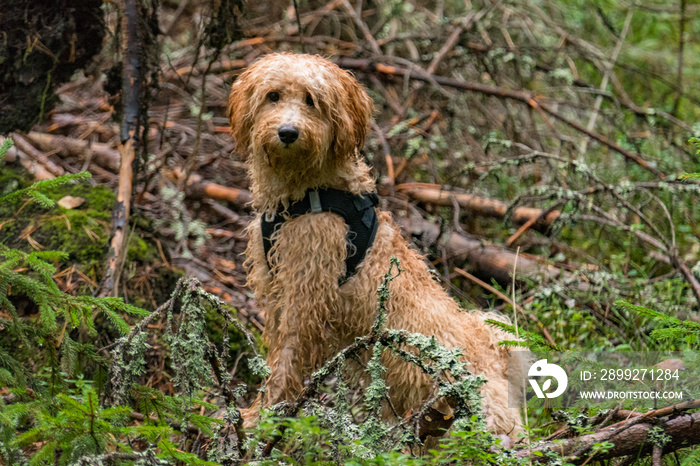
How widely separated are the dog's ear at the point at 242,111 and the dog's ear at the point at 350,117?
1.69 feet

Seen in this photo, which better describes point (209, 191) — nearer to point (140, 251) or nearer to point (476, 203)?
point (140, 251)

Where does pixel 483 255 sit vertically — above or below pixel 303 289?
below

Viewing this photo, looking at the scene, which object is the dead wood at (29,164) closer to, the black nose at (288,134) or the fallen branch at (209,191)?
the fallen branch at (209,191)

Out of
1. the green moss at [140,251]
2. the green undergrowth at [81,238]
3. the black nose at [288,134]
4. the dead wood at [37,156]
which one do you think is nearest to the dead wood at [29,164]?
the dead wood at [37,156]

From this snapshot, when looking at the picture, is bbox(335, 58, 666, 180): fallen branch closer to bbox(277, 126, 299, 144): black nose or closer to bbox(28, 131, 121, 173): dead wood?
bbox(28, 131, 121, 173): dead wood

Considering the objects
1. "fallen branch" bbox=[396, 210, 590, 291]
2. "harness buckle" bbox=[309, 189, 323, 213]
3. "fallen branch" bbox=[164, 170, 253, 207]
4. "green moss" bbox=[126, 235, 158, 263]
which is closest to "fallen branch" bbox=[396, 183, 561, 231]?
"fallen branch" bbox=[396, 210, 590, 291]

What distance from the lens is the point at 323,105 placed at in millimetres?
3545

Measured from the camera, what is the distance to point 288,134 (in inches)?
132

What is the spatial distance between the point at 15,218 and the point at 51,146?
166 centimetres

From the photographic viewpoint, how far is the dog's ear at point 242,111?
3.63 metres

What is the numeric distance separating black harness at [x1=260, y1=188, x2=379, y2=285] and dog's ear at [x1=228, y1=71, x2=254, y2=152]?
1.59 ft

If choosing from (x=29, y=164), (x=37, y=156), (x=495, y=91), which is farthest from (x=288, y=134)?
(x=495, y=91)

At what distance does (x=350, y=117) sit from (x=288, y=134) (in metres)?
0.48

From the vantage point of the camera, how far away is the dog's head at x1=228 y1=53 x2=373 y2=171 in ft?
11.2
